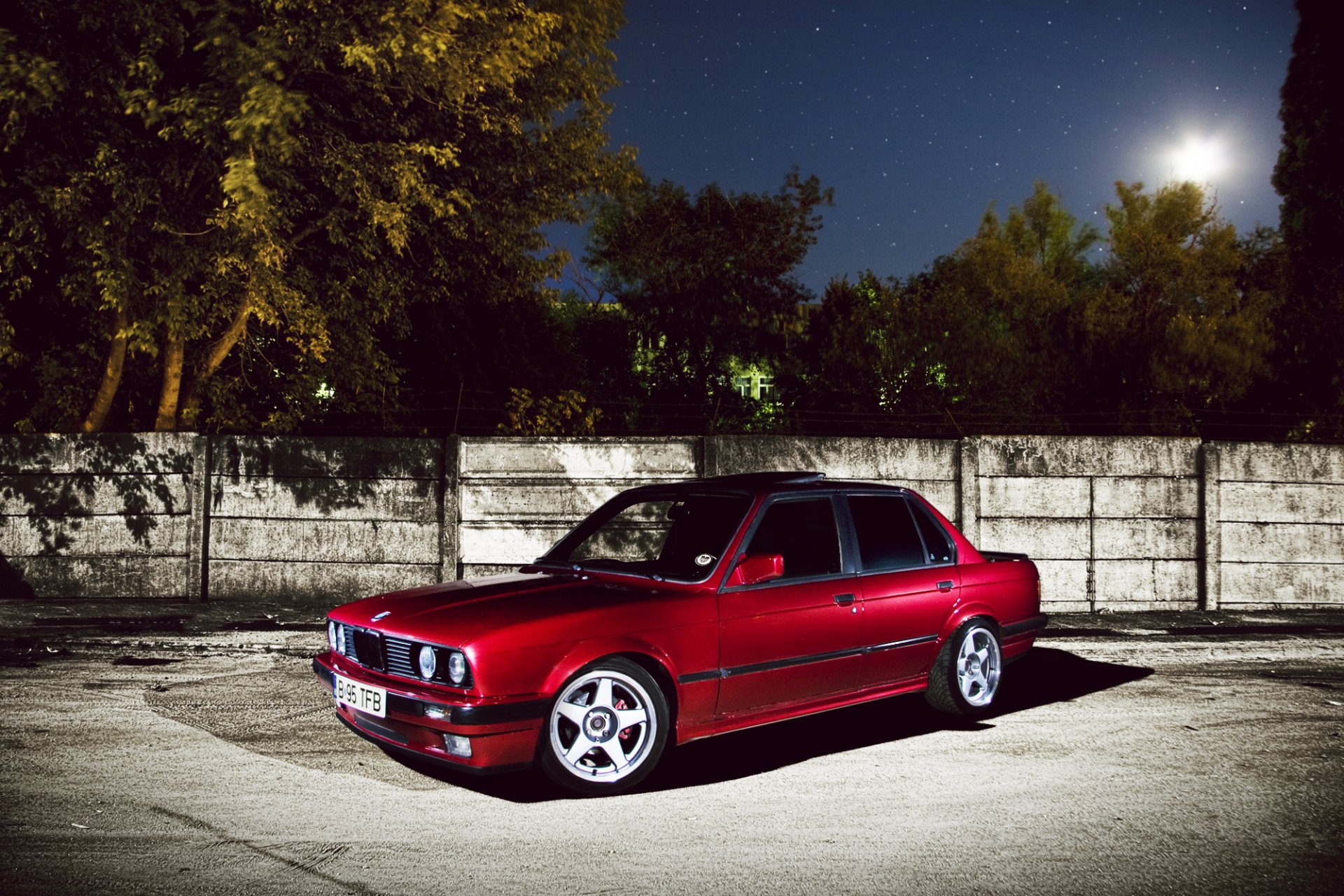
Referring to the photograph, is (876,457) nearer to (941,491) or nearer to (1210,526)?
(941,491)

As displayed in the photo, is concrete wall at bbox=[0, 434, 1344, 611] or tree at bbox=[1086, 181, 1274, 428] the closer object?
concrete wall at bbox=[0, 434, 1344, 611]

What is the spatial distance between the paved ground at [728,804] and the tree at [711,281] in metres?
28.3

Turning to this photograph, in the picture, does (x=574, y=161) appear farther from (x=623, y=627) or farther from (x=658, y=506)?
(x=623, y=627)

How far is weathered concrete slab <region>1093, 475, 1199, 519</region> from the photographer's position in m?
11.0

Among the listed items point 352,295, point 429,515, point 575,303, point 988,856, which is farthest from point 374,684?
point 575,303

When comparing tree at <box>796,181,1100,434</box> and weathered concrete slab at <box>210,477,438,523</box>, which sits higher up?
tree at <box>796,181,1100,434</box>

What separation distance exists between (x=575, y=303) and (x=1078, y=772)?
45.9 metres

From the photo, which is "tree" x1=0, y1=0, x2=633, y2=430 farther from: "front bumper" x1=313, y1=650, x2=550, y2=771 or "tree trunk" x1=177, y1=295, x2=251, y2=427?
"front bumper" x1=313, y1=650, x2=550, y2=771

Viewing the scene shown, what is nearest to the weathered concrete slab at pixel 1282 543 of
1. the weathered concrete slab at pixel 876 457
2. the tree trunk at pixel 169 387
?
the weathered concrete slab at pixel 876 457

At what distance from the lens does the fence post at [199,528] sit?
Answer: 11148 mm

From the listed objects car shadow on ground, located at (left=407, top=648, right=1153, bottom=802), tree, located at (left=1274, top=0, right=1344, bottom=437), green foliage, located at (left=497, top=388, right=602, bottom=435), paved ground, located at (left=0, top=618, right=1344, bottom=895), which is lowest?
car shadow on ground, located at (left=407, top=648, right=1153, bottom=802)

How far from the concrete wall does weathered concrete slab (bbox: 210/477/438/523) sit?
0.7 inches

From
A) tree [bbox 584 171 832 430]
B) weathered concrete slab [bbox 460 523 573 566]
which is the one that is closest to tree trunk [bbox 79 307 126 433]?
weathered concrete slab [bbox 460 523 573 566]

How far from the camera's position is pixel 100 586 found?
1127 cm
